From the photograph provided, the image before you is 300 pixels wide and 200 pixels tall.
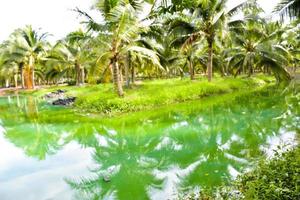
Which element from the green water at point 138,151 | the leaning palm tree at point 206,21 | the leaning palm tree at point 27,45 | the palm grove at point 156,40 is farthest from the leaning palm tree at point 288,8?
the leaning palm tree at point 27,45

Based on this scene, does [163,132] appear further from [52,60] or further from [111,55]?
[52,60]

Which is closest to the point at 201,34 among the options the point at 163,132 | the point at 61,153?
the point at 163,132

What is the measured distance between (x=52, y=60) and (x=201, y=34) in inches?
728

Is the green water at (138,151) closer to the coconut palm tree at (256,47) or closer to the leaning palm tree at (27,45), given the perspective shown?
the coconut palm tree at (256,47)

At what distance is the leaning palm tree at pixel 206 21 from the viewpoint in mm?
20234

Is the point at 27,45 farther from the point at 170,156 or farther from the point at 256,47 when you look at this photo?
the point at 170,156

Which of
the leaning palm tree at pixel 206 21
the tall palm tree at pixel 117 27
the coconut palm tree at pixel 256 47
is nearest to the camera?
the tall palm tree at pixel 117 27

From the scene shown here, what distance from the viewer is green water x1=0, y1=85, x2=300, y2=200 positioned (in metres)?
6.52

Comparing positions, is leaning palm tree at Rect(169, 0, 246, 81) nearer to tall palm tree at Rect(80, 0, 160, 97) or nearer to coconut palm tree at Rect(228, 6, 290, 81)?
coconut palm tree at Rect(228, 6, 290, 81)

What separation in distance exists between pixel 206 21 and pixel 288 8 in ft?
28.6

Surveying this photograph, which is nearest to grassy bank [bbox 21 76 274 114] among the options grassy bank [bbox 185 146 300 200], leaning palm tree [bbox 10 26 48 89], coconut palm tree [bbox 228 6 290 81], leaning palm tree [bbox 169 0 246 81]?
leaning palm tree [bbox 169 0 246 81]

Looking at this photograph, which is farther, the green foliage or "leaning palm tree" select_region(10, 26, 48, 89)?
"leaning palm tree" select_region(10, 26, 48, 89)

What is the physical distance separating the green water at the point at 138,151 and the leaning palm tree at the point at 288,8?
143 inches

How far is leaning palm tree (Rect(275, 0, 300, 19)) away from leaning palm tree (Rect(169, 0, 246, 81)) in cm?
694
